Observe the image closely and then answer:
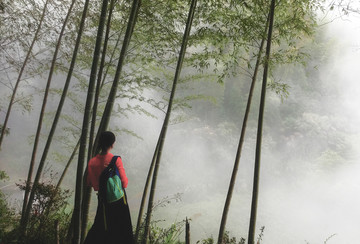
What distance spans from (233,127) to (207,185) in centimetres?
454

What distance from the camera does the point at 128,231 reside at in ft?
6.50

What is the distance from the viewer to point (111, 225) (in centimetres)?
192

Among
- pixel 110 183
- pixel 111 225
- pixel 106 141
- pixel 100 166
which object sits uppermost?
pixel 106 141

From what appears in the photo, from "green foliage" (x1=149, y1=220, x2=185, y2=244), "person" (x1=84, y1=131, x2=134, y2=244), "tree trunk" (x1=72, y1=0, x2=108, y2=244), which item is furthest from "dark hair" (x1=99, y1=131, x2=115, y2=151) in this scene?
"green foliage" (x1=149, y1=220, x2=185, y2=244)

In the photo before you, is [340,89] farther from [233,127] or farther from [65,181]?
[65,181]

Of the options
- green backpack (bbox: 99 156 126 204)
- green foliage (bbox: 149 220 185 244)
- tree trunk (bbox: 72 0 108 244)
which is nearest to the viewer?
green backpack (bbox: 99 156 126 204)

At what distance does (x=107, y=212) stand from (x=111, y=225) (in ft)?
0.36

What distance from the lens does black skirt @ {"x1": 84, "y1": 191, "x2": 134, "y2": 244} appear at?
75.1 inches

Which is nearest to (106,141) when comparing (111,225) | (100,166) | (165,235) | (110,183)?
(100,166)

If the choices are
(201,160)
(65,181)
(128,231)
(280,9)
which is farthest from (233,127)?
(128,231)

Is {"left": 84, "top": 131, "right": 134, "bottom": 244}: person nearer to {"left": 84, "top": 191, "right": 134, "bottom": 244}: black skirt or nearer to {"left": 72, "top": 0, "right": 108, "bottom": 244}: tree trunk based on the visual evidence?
{"left": 84, "top": 191, "right": 134, "bottom": 244}: black skirt

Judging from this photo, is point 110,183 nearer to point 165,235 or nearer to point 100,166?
point 100,166

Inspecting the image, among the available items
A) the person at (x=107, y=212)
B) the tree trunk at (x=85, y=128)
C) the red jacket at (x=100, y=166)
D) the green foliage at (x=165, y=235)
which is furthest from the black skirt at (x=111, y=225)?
the green foliage at (x=165, y=235)

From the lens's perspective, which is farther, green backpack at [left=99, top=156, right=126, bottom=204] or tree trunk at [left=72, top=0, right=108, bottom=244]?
tree trunk at [left=72, top=0, right=108, bottom=244]
